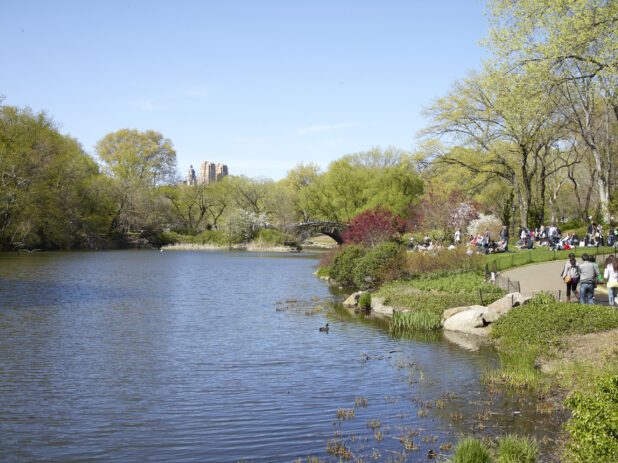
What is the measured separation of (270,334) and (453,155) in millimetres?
35232

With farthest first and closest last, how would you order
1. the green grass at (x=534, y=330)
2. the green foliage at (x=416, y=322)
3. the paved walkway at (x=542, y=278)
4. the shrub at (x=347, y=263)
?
the shrub at (x=347, y=263)
the paved walkway at (x=542, y=278)
the green foliage at (x=416, y=322)
the green grass at (x=534, y=330)

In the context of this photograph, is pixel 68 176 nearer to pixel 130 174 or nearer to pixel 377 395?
pixel 130 174

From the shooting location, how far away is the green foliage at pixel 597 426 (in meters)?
5.84

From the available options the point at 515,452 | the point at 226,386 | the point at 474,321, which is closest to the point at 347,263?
the point at 474,321

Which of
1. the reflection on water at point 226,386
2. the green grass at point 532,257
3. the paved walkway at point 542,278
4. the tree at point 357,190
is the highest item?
the tree at point 357,190

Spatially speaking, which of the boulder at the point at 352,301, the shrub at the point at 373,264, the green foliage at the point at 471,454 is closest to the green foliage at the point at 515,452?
the green foliage at the point at 471,454

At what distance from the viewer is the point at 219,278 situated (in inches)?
1489

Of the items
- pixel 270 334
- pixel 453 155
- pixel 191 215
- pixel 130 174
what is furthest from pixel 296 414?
pixel 191 215

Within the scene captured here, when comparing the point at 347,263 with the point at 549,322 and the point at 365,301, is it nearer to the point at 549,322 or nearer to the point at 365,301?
the point at 365,301

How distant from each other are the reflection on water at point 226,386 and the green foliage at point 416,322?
75 cm

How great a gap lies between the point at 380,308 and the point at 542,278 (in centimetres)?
732

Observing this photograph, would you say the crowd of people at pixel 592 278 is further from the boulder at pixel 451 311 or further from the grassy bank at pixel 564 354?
the boulder at pixel 451 311

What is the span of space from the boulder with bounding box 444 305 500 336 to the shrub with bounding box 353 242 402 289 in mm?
8743

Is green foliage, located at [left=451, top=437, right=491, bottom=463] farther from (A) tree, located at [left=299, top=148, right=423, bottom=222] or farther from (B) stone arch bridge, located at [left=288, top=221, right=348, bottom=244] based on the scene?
(A) tree, located at [left=299, top=148, right=423, bottom=222]
